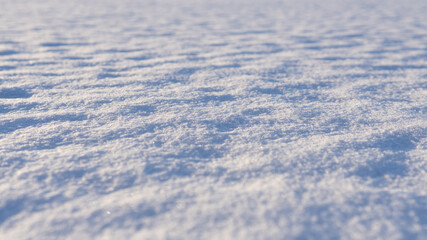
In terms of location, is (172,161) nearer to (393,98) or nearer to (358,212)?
(358,212)

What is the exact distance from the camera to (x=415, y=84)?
1856mm

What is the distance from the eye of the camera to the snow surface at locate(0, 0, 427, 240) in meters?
0.83

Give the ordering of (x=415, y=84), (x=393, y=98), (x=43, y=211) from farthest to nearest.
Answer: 1. (x=415, y=84)
2. (x=393, y=98)
3. (x=43, y=211)

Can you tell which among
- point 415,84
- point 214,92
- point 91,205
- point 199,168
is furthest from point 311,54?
point 91,205

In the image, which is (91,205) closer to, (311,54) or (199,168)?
(199,168)

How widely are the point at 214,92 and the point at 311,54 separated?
1.14 metres

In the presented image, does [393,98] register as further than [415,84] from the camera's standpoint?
No

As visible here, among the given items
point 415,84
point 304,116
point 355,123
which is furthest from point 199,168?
point 415,84

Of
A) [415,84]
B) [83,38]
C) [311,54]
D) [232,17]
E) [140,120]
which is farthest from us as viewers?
[232,17]

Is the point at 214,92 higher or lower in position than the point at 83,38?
lower

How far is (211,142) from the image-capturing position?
1.18 meters

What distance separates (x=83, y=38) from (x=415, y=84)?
248 cm

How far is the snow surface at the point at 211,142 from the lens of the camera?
0.83 m

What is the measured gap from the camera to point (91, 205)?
2.86 ft
